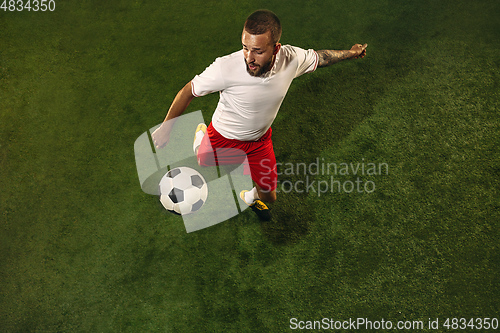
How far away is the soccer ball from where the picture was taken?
251cm

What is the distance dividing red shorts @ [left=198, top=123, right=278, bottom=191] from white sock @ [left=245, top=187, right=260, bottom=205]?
161 mm

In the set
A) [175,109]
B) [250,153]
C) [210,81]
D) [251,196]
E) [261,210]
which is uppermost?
[210,81]

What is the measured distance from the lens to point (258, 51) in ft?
5.45

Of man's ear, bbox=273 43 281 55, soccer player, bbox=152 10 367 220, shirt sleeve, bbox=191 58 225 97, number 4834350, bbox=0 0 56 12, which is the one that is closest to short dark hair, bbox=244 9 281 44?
soccer player, bbox=152 10 367 220

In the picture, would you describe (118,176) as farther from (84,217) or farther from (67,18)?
(67,18)

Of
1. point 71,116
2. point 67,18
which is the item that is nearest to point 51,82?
point 71,116

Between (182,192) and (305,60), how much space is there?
1392mm

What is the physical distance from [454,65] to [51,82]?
4319 millimetres

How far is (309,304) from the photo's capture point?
8.11ft

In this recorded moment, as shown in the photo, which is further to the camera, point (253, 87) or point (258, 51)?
point (253, 87)

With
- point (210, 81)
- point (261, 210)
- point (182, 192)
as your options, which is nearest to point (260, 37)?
point (210, 81)

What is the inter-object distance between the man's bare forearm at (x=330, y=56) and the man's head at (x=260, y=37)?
608 mm

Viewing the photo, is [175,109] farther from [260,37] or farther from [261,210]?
[261,210]

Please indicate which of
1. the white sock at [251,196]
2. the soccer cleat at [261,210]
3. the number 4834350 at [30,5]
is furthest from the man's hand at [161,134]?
the number 4834350 at [30,5]
